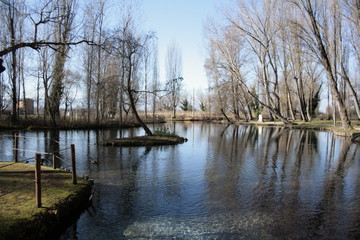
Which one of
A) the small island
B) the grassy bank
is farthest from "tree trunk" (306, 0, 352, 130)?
the grassy bank

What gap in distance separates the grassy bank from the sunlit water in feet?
1.04

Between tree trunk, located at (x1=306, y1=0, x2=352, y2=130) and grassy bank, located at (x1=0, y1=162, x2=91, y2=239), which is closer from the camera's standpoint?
grassy bank, located at (x1=0, y1=162, x2=91, y2=239)

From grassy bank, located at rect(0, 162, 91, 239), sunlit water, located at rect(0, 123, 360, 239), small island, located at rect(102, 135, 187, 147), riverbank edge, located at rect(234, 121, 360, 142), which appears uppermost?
riverbank edge, located at rect(234, 121, 360, 142)

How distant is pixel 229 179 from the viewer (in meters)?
9.49

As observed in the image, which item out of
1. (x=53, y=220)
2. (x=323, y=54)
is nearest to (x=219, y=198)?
(x=53, y=220)

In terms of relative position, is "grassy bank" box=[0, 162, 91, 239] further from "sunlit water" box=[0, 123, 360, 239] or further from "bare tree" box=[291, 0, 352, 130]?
"bare tree" box=[291, 0, 352, 130]

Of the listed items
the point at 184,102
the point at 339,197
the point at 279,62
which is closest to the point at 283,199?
the point at 339,197

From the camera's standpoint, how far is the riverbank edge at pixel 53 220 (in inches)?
179

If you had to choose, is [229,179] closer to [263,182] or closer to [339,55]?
[263,182]

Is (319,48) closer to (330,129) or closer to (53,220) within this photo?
(330,129)

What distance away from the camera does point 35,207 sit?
17.6ft

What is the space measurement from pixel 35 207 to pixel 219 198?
430cm

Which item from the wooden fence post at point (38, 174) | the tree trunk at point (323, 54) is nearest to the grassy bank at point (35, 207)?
the wooden fence post at point (38, 174)

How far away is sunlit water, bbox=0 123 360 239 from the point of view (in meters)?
5.64
